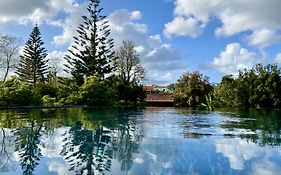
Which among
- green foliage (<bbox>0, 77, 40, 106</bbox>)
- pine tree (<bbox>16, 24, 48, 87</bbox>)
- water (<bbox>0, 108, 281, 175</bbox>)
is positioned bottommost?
water (<bbox>0, 108, 281, 175</bbox>)

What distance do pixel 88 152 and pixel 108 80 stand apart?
Result: 69.1 feet

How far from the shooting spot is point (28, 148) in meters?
6.21

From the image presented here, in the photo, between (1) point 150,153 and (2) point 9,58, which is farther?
(2) point 9,58

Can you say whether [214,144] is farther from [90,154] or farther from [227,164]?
[90,154]

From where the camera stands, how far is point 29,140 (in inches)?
280

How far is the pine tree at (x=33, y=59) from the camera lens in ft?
102

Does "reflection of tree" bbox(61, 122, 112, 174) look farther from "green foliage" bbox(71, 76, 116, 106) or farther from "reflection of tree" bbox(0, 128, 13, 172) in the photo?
"green foliage" bbox(71, 76, 116, 106)

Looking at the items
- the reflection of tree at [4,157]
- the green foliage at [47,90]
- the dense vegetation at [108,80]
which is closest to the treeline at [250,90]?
the dense vegetation at [108,80]

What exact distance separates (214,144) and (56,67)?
30256mm

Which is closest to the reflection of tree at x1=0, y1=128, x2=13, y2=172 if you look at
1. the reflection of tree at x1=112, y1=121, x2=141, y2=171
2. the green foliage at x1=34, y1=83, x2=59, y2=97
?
the reflection of tree at x1=112, y1=121, x2=141, y2=171

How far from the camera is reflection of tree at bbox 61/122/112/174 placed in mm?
4777

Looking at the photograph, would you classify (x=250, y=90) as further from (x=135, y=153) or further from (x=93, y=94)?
(x=135, y=153)

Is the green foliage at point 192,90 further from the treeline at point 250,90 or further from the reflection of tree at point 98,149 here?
the reflection of tree at point 98,149

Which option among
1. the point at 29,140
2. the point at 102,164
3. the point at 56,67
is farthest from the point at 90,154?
the point at 56,67
